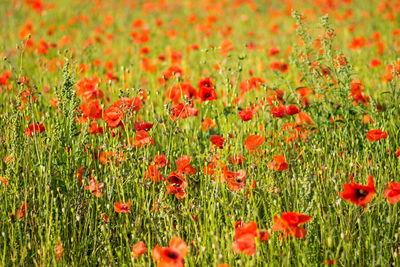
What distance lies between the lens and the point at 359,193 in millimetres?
1436

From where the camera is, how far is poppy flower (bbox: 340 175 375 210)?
1.36 m

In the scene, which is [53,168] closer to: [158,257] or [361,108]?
[158,257]

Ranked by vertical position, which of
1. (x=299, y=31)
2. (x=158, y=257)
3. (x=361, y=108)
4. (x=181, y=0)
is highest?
(x=181, y=0)

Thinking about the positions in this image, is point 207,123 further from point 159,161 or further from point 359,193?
point 359,193

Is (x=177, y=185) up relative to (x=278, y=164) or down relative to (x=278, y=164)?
down

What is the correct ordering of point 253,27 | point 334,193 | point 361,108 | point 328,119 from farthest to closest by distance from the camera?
1. point 253,27
2. point 328,119
3. point 361,108
4. point 334,193

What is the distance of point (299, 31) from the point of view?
2.51 meters

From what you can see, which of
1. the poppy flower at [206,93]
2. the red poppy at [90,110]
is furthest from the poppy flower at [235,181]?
the red poppy at [90,110]

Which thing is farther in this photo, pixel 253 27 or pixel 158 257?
pixel 253 27

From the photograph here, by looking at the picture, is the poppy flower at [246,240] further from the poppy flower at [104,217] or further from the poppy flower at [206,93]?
the poppy flower at [206,93]

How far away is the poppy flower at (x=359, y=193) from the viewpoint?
1364 mm

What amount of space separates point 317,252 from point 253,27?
20.3 feet

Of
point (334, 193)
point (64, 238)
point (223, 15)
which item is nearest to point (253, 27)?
point (223, 15)

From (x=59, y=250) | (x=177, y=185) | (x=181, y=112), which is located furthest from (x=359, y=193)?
(x=59, y=250)
